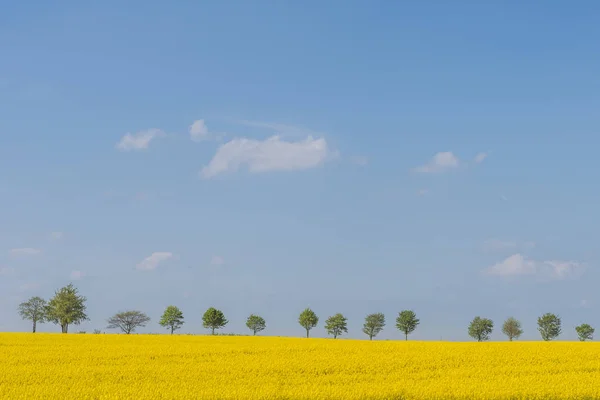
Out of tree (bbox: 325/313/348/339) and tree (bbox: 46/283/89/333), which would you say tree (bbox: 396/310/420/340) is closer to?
tree (bbox: 325/313/348/339)

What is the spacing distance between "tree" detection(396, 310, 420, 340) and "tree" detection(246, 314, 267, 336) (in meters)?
27.6

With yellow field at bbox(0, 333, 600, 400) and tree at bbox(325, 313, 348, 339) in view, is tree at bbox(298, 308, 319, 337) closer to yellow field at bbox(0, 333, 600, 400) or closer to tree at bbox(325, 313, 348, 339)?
tree at bbox(325, 313, 348, 339)

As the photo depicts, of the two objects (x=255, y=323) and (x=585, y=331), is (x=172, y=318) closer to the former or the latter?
(x=255, y=323)

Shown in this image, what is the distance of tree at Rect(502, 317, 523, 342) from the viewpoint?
121 m

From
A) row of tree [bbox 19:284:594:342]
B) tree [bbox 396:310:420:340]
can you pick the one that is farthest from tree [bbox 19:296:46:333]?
tree [bbox 396:310:420:340]

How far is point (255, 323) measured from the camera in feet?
419

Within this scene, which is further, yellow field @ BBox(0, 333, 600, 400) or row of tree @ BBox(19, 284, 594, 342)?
row of tree @ BBox(19, 284, 594, 342)

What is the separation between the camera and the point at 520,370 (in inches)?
1293

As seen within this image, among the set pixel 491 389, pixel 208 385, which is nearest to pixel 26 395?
pixel 208 385

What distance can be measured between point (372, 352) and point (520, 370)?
32.7 ft

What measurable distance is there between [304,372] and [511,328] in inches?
3987

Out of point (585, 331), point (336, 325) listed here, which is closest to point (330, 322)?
point (336, 325)

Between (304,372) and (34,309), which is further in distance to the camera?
(34,309)

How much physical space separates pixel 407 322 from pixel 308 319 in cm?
1946
